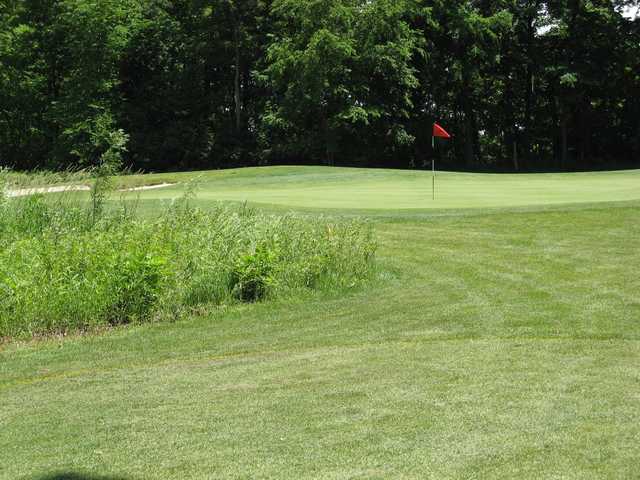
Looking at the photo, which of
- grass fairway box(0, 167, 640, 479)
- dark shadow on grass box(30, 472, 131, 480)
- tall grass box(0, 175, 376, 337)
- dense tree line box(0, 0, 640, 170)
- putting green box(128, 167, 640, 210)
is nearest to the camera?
dark shadow on grass box(30, 472, 131, 480)

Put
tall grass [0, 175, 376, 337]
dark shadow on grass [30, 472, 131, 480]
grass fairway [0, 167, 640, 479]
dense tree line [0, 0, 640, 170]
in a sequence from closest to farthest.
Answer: dark shadow on grass [30, 472, 131, 480] → grass fairway [0, 167, 640, 479] → tall grass [0, 175, 376, 337] → dense tree line [0, 0, 640, 170]

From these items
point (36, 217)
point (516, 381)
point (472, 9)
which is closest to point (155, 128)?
point (472, 9)

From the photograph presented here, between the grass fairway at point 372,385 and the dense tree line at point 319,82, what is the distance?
35.4 metres

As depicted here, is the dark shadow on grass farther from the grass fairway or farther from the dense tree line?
the dense tree line

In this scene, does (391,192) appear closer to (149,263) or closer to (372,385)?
(149,263)

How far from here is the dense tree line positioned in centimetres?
4466

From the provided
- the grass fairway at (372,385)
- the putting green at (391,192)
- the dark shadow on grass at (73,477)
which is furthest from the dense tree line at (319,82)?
the dark shadow on grass at (73,477)

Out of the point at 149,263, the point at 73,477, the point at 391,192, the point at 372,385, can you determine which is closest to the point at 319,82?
the point at 391,192

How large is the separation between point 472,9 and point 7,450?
46.3 m

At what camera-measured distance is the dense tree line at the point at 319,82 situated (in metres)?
44.7

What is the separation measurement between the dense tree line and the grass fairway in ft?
116

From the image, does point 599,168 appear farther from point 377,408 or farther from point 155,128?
point 377,408

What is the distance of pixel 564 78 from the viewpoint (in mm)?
43188

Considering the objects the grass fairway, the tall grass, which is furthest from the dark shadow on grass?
the tall grass
